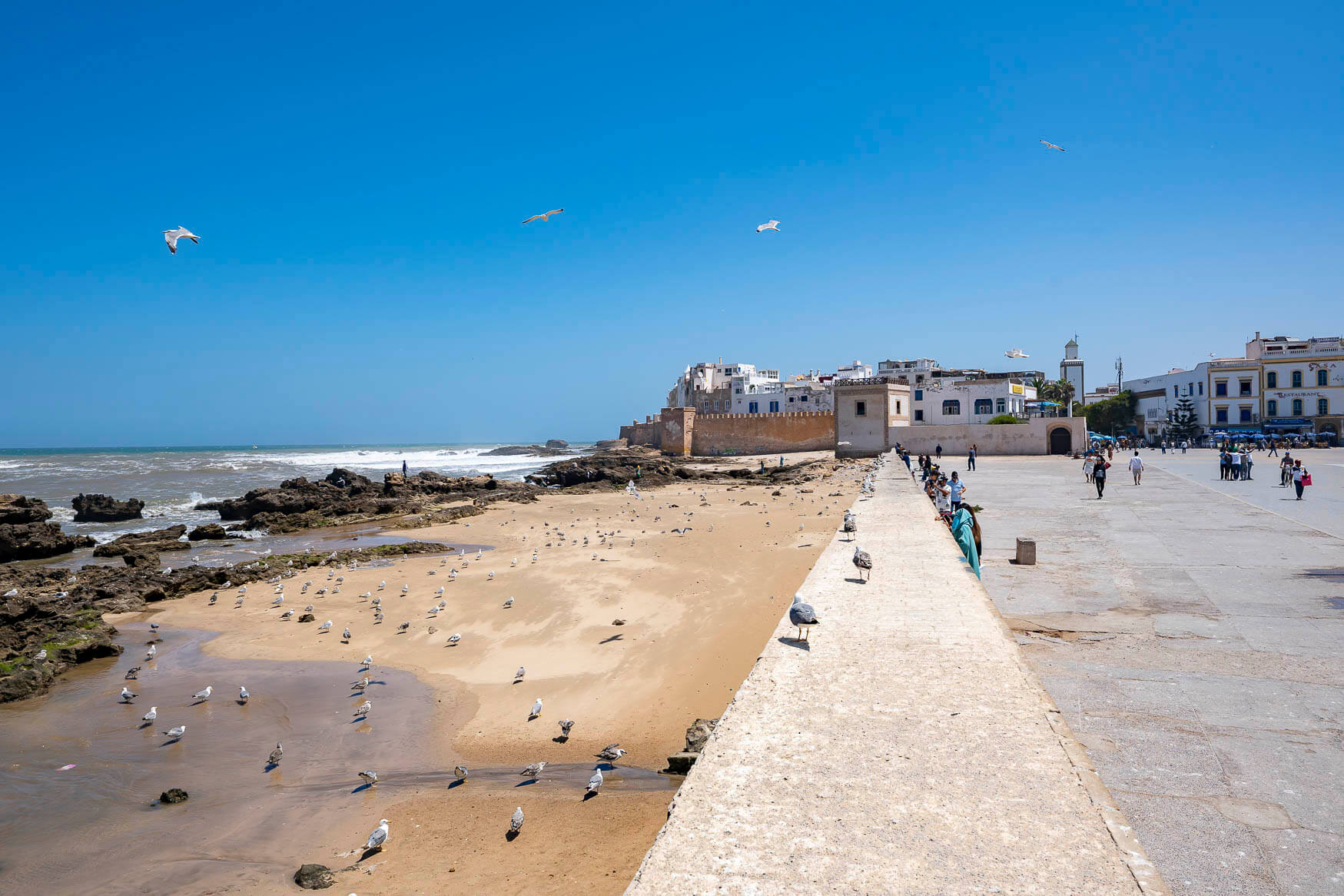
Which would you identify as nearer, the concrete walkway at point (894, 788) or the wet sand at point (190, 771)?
the concrete walkway at point (894, 788)

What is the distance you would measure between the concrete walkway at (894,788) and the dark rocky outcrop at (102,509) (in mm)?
26830

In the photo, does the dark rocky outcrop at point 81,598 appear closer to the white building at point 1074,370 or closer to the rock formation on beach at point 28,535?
the rock formation on beach at point 28,535

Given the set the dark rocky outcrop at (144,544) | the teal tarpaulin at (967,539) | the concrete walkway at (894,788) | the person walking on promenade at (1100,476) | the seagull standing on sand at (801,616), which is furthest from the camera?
the person walking on promenade at (1100,476)

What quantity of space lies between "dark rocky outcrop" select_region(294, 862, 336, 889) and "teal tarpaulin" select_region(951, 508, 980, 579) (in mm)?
6267

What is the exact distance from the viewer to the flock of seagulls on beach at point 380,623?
5340 millimetres

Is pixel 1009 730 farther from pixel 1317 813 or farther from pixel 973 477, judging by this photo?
pixel 973 477

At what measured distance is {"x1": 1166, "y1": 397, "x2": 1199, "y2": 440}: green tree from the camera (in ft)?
173

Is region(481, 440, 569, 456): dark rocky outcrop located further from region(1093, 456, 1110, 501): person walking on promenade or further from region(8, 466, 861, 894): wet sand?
region(8, 466, 861, 894): wet sand

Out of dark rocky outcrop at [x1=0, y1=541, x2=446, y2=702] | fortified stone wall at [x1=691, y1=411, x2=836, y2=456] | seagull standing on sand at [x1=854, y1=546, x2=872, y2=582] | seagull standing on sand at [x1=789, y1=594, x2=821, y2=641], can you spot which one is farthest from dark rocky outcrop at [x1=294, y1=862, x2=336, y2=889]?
fortified stone wall at [x1=691, y1=411, x2=836, y2=456]

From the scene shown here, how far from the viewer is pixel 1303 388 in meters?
48.3

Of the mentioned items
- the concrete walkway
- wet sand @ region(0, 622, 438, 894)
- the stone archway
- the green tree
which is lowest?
wet sand @ region(0, 622, 438, 894)

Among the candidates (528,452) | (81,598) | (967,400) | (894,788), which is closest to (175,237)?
(81,598)

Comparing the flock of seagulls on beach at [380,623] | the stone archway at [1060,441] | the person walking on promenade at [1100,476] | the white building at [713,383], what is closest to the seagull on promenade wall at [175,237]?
the flock of seagulls on beach at [380,623]

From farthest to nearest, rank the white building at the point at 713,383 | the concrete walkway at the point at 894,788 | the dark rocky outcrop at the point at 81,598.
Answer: the white building at the point at 713,383
the dark rocky outcrop at the point at 81,598
the concrete walkway at the point at 894,788
